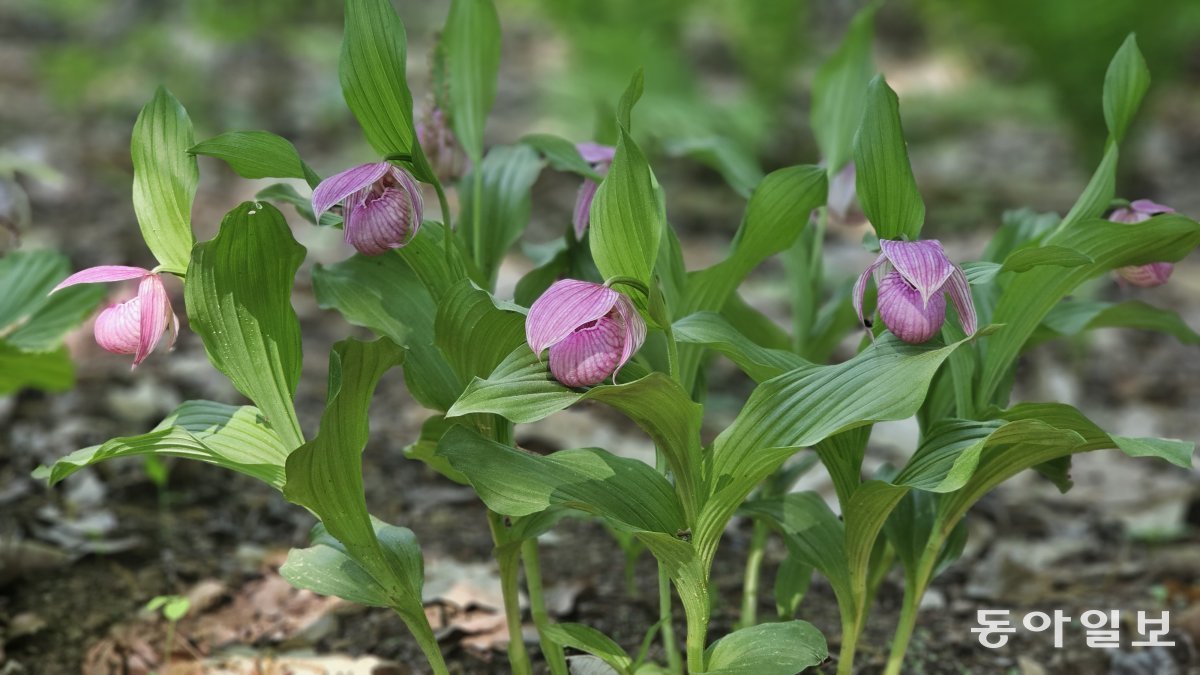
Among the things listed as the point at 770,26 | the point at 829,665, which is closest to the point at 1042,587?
the point at 829,665

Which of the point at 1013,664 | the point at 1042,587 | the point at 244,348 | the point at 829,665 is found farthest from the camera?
the point at 1042,587

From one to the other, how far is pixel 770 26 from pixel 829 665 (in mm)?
4109

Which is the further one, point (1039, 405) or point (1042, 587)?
point (1042, 587)

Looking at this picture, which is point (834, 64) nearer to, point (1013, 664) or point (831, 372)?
point (831, 372)

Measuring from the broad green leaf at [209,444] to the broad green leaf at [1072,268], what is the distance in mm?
791

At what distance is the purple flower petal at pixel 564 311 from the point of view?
895 millimetres

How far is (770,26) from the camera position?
5.00 metres

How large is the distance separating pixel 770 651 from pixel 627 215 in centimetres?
47

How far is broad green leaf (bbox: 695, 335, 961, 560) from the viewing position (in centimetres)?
96

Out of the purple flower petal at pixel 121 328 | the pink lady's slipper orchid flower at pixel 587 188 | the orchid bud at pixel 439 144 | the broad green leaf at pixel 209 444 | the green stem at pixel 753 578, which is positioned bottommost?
the green stem at pixel 753 578

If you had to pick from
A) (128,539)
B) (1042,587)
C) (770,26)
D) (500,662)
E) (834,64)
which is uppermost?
(770,26)

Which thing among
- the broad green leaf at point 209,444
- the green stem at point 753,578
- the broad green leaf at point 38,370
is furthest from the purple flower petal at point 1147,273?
the broad green leaf at point 38,370

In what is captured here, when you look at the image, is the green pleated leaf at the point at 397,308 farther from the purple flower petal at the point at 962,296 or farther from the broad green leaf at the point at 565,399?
the purple flower petal at the point at 962,296

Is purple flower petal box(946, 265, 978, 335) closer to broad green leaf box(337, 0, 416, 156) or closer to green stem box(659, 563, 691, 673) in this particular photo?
green stem box(659, 563, 691, 673)
